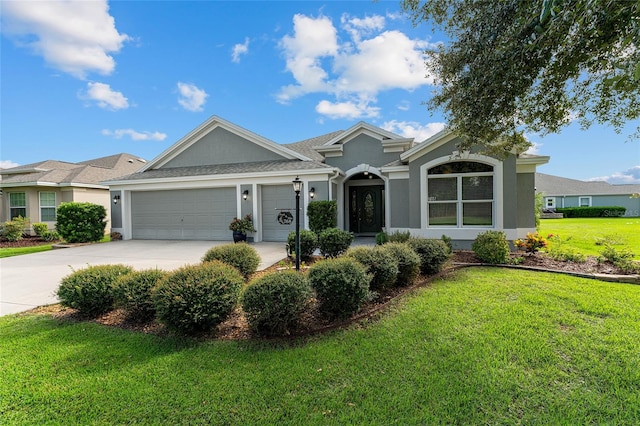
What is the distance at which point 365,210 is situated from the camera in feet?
48.5

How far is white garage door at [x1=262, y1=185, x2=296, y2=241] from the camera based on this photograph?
12938 mm

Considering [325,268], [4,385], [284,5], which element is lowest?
[4,385]

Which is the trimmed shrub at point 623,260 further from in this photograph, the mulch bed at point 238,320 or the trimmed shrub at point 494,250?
the mulch bed at point 238,320

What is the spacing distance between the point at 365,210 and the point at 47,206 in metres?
19.2

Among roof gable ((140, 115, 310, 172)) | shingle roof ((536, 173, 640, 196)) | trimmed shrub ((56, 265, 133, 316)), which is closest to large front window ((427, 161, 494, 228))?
roof gable ((140, 115, 310, 172))

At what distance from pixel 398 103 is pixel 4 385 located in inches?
572

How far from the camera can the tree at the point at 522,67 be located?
3984mm

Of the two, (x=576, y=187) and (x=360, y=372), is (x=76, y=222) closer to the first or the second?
(x=360, y=372)

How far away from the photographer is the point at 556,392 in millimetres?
2787

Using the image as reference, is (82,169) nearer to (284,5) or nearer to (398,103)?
(284,5)

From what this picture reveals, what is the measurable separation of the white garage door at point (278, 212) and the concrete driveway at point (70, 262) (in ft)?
3.66

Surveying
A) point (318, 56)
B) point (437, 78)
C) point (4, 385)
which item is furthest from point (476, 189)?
point (4, 385)

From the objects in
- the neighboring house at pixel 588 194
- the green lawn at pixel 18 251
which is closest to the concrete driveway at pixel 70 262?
the green lawn at pixel 18 251

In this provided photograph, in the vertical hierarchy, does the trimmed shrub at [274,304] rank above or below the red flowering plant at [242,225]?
below
